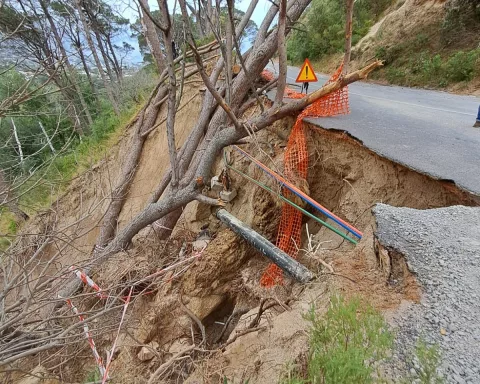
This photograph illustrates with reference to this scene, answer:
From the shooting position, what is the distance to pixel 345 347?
1.30 m

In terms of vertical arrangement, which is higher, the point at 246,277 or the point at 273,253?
the point at 273,253

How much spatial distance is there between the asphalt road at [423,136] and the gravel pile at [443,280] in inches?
25.3

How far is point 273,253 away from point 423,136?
2714 millimetres

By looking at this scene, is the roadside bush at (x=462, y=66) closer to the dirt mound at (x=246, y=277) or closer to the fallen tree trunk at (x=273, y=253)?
the dirt mound at (x=246, y=277)

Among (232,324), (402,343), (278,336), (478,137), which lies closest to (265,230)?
(232,324)

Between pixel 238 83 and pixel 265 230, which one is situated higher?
pixel 238 83

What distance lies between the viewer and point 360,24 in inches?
614

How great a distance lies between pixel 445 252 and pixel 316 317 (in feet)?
3.37

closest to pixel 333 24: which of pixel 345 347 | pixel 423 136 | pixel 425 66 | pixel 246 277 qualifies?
pixel 425 66

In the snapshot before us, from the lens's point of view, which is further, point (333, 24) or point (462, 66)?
point (333, 24)

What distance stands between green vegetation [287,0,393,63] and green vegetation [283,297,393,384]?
54.4 feet

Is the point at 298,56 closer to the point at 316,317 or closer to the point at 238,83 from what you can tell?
the point at 238,83

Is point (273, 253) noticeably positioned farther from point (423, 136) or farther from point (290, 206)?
point (423, 136)

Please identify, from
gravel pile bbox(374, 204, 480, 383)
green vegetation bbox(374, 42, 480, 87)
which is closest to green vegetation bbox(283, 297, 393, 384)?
gravel pile bbox(374, 204, 480, 383)
